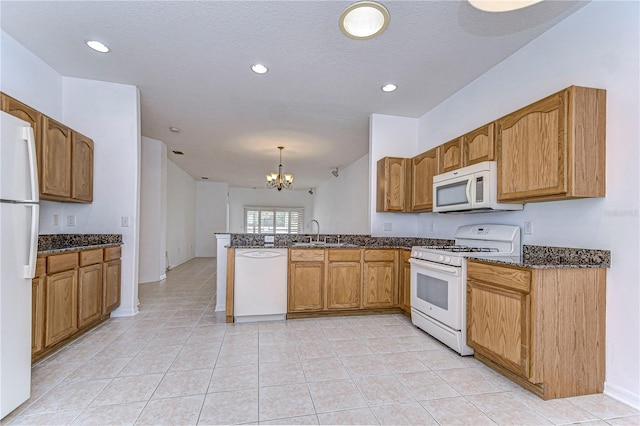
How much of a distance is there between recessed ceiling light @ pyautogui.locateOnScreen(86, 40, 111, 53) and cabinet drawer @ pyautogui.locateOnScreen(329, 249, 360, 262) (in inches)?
117

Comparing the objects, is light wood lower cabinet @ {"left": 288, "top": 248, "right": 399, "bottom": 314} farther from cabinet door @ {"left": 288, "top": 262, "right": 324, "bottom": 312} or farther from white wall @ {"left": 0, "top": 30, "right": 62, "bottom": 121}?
white wall @ {"left": 0, "top": 30, "right": 62, "bottom": 121}

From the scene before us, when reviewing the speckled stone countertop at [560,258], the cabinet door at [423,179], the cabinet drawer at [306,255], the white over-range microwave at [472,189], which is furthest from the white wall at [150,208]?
the speckled stone countertop at [560,258]

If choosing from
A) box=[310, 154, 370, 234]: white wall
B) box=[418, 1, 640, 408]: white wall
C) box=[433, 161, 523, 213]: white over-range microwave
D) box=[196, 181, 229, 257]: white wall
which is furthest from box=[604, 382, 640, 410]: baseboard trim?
box=[196, 181, 229, 257]: white wall

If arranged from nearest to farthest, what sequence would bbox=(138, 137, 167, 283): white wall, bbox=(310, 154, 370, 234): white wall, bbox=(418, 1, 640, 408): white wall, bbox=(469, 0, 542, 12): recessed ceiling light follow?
1. bbox=(469, 0, 542, 12): recessed ceiling light
2. bbox=(418, 1, 640, 408): white wall
3. bbox=(138, 137, 167, 283): white wall
4. bbox=(310, 154, 370, 234): white wall

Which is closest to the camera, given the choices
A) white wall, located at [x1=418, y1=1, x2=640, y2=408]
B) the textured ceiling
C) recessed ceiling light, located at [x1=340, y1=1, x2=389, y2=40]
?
white wall, located at [x1=418, y1=1, x2=640, y2=408]

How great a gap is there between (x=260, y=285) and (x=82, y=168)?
7.54 feet

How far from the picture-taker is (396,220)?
13.5ft

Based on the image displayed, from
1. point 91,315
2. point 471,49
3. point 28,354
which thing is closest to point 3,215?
point 28,354

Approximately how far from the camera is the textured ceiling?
2.10 m

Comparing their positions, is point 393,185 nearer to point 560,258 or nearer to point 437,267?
point 437,267

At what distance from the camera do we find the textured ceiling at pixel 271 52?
6.88ft

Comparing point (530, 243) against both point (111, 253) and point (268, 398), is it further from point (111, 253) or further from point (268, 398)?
point (111, 253)

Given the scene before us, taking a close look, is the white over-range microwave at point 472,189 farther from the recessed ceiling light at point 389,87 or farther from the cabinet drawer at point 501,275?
the recessed ceiling light at point 389,87

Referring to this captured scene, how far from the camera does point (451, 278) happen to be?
8.20 feet
